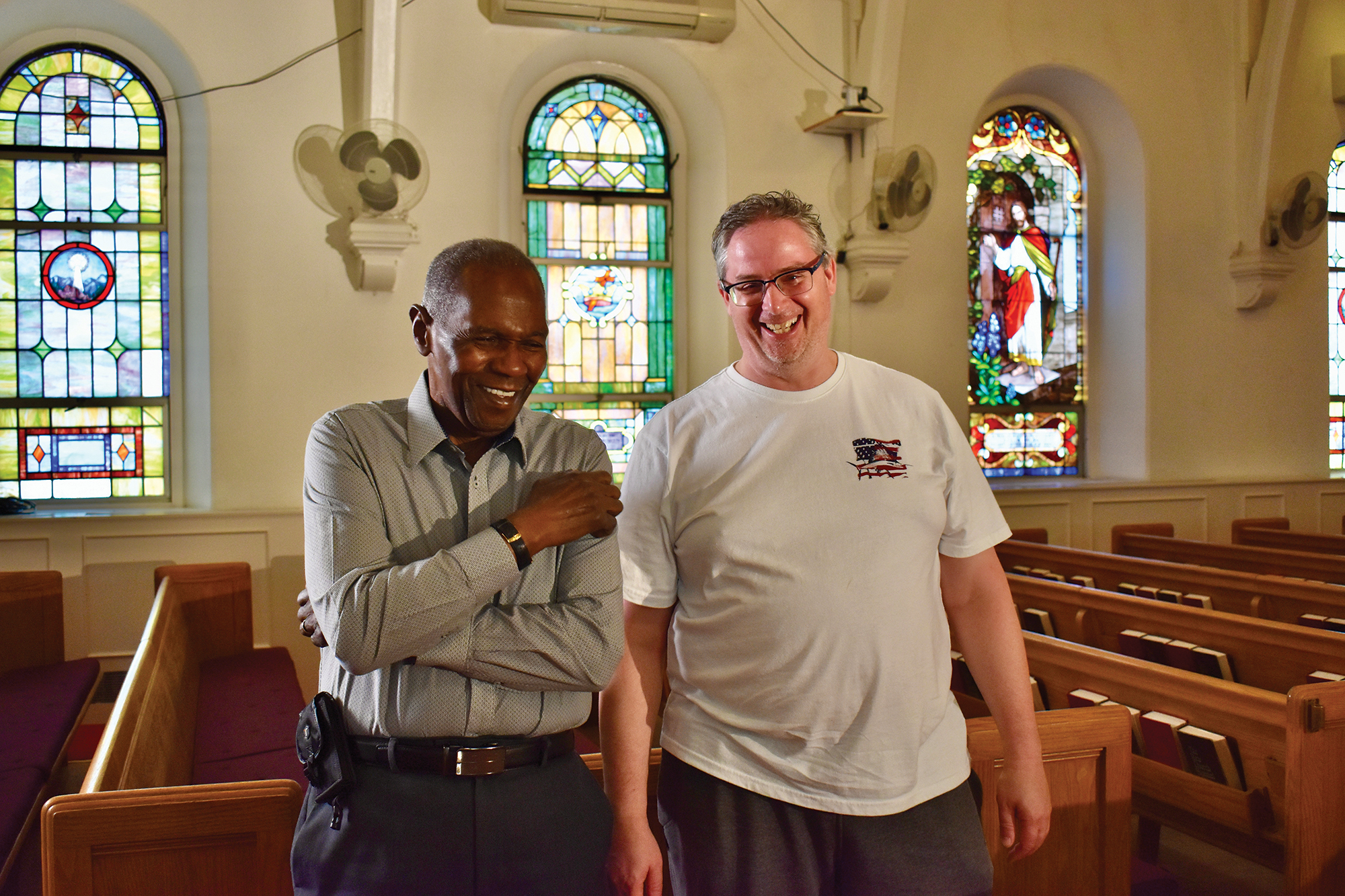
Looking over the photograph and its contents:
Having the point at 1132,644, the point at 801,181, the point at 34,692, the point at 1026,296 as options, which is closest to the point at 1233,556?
the point at 1132,644

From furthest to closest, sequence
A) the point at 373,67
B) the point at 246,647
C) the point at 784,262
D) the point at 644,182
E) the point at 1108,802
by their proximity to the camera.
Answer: the point at 644,182, the point at 373,67, the point at 246,647, the point at 1108,802, the point at 784,262

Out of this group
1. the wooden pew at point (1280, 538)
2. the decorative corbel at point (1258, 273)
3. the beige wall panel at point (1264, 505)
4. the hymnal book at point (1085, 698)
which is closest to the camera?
the hymnal book at point (1085, 698)

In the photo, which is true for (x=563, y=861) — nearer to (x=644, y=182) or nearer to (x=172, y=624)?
(x=172, y=624)

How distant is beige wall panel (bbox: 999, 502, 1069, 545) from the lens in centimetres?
623

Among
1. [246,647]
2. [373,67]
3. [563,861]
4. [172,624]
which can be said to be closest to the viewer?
[563,861]

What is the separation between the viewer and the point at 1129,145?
6656mm

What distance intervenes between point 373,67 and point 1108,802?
14.9 ft

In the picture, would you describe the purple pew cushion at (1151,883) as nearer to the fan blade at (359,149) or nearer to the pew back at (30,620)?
the pew back at (30,620)

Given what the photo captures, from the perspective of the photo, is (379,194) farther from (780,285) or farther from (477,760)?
(477,760)

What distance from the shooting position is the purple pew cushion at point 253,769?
2.76 metres

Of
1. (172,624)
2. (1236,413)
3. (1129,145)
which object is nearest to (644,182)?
(1129,145)

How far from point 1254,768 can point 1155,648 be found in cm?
83

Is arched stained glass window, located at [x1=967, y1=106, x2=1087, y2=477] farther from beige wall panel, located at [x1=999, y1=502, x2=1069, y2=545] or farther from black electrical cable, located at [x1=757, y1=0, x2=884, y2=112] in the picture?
black electrical cable, located at [x1=757, y1=0, x2=884, y2=112]

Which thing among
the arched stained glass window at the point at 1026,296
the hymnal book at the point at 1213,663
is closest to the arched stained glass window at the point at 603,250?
the arched stained glass window at the point at 1026,296
